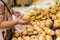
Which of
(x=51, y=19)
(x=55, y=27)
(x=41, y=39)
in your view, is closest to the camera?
(x=41, y=39)

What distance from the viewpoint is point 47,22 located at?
1.60 metres

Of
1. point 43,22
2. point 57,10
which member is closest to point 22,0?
point 57,10

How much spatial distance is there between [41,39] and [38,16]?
51 cm

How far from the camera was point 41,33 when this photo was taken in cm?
142

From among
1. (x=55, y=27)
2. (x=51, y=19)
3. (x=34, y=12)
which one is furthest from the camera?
(x=34, y=12)

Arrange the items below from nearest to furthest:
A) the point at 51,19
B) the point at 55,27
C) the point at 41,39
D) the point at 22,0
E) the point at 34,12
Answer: the point at 41,39, the point at 55,27, the point at 51,19, the point at 34,12, the point at 22,0

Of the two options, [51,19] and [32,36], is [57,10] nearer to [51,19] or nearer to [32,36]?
[51,19]

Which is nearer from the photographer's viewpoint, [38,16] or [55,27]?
[55,27]

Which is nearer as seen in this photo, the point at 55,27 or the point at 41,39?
the point at 41,39

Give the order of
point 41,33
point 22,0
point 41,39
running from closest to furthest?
point 41,39 < point 41,33 < point 22,0

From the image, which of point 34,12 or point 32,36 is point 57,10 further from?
point 32,36

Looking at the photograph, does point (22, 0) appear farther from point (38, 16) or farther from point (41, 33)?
point (41, 33)

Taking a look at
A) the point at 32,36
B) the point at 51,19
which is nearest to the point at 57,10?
the point at 51,19

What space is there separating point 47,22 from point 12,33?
14.3 inches
